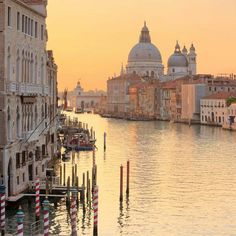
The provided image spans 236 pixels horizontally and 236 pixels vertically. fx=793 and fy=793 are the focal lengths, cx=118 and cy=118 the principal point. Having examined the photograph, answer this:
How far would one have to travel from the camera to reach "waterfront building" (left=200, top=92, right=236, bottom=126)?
56.1 meters

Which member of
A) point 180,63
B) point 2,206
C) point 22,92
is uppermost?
point 180,63

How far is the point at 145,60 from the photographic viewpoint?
339 feet

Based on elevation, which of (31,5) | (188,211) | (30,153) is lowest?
(188,211)

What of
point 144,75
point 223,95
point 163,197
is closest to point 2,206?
point 163,197

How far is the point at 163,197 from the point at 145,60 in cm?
8668

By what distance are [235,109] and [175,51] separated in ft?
158

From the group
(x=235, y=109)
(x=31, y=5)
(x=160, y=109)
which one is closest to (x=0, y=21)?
(x=31, y=5)

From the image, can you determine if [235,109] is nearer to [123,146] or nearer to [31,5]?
[123,146]

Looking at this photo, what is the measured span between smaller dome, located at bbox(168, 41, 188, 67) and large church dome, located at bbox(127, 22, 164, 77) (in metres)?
4.66

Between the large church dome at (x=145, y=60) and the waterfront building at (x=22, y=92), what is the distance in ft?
283

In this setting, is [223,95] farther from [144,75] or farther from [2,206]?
[2,206]

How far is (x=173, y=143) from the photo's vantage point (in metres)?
35.6

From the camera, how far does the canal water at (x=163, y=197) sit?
1366 cm

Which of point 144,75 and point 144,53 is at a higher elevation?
point 144,53
